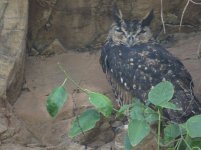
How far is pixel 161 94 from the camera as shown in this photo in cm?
338

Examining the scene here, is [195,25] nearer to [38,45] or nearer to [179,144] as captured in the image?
[38,45]

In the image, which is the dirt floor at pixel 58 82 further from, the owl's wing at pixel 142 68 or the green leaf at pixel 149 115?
the green leaf at pixel 149 115

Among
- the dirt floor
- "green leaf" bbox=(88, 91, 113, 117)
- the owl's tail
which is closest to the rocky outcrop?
the dirt floor

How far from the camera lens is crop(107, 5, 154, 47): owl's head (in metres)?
5.65

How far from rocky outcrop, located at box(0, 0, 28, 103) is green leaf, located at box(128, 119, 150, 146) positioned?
1.93 metres

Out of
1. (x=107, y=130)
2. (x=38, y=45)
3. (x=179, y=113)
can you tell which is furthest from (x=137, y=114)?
(x=38, y=45)

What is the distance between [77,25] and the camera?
609 cm

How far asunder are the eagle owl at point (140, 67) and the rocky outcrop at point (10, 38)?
761 millimetres

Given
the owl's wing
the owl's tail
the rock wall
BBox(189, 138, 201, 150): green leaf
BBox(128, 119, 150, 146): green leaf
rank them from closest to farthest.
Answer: BBox(128, 119, 150, 146): green leaf
BBox(189, 138, 201, 150): green leaf
the owl's tail
the owl's wing
the rock wall

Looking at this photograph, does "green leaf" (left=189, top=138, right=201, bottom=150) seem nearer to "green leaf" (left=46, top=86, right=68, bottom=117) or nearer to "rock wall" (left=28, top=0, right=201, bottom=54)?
"green leaf" (left=46, top=86, right=68, bottom=117)

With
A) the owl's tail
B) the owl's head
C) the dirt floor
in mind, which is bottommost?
the dirt floor

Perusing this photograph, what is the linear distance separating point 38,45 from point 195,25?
153 centimetres

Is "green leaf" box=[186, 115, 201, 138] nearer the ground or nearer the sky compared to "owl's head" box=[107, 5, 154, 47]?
nearer the sky

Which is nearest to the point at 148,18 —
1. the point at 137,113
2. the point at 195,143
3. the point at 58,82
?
the point at 58,82
